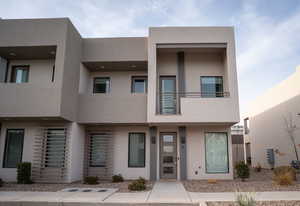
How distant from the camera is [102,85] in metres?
13.5

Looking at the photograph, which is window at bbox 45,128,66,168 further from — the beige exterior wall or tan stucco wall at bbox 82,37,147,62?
the beige exterior wall

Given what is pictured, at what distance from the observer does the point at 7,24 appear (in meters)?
11.2

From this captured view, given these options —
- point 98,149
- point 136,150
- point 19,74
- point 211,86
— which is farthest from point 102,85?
point 211,86

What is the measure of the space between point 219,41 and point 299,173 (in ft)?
31.0

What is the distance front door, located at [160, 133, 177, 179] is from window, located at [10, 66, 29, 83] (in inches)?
314

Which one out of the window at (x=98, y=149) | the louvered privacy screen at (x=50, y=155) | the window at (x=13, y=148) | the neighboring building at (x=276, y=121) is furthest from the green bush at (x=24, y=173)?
the neighboring building at (x=276, y=121)

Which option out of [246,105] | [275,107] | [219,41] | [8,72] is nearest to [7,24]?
[8,72]

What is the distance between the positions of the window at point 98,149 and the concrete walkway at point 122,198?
414cm

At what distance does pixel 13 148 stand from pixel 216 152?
10.6m

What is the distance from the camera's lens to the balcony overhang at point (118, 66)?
12605mm

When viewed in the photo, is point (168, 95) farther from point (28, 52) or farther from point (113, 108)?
point (28, 52)

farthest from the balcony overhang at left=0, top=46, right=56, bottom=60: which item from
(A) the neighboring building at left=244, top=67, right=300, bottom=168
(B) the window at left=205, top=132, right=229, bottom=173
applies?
(A) the neighboring building at left=244, top=67, right=300, bottom=168

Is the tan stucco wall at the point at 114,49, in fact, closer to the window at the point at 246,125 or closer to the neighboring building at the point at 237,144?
the neighboring building at the point at 237,144

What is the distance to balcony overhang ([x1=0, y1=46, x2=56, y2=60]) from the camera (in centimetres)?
1125
